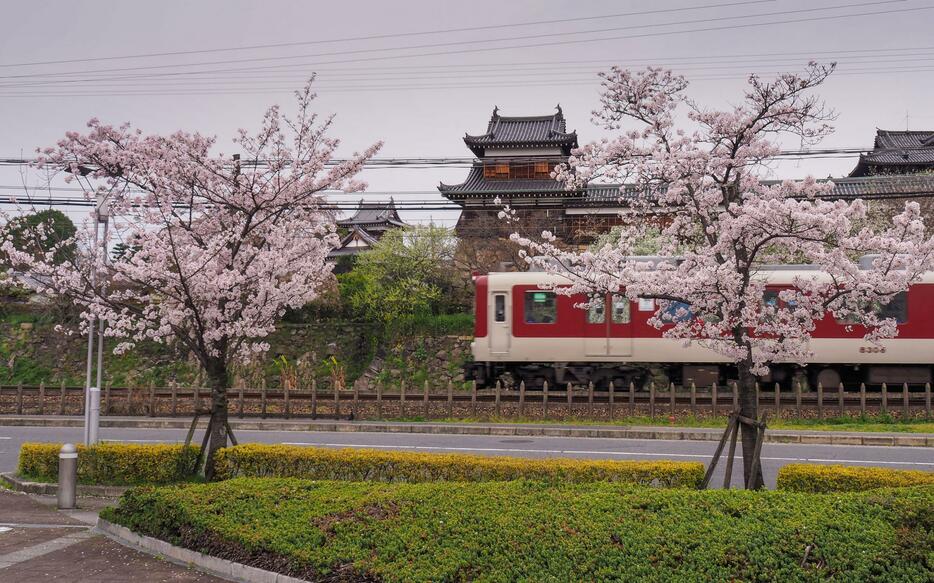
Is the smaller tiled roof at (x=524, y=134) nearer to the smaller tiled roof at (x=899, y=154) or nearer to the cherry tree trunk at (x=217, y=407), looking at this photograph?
the smaller tiled roof at (x=899, y=154)

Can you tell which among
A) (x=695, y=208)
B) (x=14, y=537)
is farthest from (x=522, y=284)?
(x=14, y=537)

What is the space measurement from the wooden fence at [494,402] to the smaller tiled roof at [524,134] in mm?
18323

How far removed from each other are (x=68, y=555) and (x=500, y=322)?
14.1 m

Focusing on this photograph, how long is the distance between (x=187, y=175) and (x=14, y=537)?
5186 mm

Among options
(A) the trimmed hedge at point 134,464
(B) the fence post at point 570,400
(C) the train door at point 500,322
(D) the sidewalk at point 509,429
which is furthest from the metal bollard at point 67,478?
(C) the train door at point 500,322

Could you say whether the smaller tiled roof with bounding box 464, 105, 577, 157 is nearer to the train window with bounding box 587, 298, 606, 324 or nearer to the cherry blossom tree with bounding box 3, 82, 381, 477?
the train window with bounding box 587, 298, 606, 324

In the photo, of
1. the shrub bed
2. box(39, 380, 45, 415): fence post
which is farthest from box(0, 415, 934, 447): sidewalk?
the shrub bed

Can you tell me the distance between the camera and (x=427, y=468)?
32.6 feet

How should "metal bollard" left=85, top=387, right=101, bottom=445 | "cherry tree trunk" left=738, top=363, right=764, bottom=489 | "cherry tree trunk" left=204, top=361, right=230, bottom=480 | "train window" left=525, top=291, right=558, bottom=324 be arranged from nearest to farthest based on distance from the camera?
Answer: "cherry tree trunk" left=738, top=363, right=764, bottom=489 < "cherry tree trunk" left=204, top=361, right=230, bottom=480 < "metal bollard" left=85, top=387, right=101, bottom=445 < "train window" left=525, top=291, right=558, bottom=324

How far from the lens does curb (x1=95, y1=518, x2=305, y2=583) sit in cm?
677

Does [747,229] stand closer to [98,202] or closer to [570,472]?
[570,472]

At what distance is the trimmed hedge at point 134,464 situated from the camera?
11023mm

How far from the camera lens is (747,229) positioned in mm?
8734

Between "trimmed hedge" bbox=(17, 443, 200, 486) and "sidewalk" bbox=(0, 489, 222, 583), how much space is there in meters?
1.12
